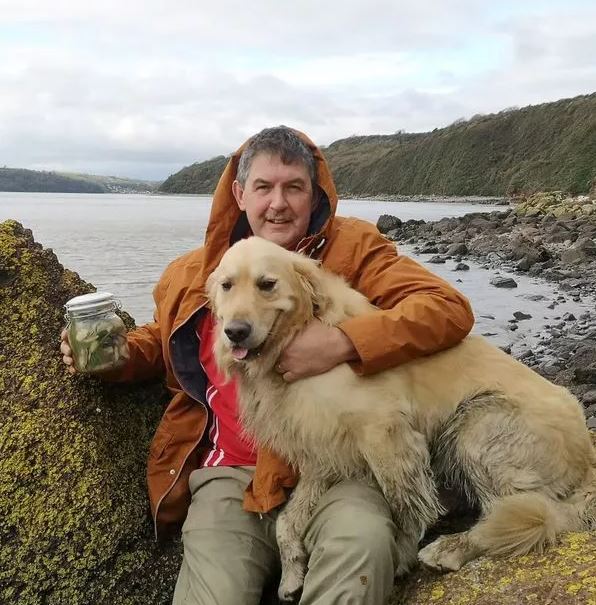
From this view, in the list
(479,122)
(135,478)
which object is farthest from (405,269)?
(479,122)

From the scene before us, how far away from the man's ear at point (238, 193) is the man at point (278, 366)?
0.04 feet

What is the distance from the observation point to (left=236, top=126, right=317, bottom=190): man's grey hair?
12.9 feet

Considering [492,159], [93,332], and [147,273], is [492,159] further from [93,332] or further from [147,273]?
[93,332]

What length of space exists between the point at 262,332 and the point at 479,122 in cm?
13838

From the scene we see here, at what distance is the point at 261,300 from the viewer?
333 centimetres

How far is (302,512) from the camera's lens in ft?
10.9

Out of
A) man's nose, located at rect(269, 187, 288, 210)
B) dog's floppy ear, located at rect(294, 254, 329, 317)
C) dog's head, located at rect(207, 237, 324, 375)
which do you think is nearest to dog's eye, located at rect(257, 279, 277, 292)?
dog's head, located at rect(207, 237, 324, 375)

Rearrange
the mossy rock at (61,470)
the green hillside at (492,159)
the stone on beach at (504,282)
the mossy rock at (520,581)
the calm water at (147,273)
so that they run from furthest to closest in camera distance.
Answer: the green hillside at (492,159), the stone on beach at (504,282), the calm water at (147,273), the mossy rock at (61,470), the mossy rock at (520,581)

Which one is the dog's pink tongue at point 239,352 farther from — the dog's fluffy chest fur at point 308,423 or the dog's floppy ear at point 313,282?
the dog's floppy ear at point 313,282

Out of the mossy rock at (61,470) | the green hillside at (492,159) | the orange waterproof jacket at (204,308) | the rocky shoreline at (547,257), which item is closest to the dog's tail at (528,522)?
the orange waterproof jacket at (204,308)

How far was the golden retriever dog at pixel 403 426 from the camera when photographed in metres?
3.19

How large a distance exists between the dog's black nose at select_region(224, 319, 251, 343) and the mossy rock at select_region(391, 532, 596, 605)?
1439 millimetres

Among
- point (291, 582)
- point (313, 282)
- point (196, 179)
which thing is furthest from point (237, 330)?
point (196, 179)

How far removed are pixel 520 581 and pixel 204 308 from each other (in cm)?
213
